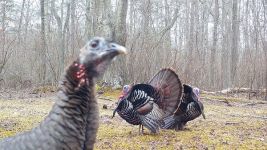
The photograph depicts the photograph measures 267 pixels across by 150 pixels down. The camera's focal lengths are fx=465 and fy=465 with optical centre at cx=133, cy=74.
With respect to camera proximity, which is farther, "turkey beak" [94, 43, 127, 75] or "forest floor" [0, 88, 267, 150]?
"forest floor" [0, 88, 267, 150]

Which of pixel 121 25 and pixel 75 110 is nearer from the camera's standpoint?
pixel 75 110

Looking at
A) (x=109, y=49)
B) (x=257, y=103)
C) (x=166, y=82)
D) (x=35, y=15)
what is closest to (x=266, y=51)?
(x=257, y=103)

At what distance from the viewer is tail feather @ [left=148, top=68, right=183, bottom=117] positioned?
630 cm

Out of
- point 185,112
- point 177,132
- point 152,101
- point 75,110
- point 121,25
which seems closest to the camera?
point 75,110

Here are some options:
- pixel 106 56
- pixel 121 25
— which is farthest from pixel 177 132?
pixel 121 25

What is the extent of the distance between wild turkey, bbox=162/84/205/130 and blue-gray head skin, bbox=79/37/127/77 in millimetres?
4116

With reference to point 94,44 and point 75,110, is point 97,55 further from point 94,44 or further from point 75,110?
point 75,110

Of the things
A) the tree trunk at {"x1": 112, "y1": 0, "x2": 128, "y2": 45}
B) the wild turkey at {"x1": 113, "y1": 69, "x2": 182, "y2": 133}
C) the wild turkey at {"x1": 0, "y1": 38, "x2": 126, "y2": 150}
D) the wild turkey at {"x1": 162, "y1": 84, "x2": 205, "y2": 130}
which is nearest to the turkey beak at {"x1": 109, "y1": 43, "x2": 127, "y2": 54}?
the wild turkey at {"x1": 0, "y1": 38, "x2": 126, "y2": 150}

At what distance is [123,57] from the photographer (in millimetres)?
11445

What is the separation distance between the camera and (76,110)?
2508 mm

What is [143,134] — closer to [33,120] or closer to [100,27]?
[33,120]

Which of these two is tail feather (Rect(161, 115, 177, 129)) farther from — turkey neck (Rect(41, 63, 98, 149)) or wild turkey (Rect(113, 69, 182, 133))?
turkey neck (Rect(41, 63, 98, 149))

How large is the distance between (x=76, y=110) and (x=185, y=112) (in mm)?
4278

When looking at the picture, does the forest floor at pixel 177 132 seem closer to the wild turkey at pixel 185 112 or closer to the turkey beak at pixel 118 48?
the wild turkey at pixel 185 112
